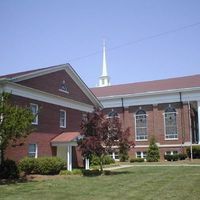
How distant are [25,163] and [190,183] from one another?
1388 cm

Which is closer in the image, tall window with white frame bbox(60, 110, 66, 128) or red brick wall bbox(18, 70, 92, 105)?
red brick wall bbox(18, 70, 92, 105)

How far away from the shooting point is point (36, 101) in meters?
31.4

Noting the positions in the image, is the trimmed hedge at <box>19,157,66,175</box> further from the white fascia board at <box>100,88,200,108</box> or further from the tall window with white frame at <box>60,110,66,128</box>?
the white fascia board at <box>100,88,200,108</box>

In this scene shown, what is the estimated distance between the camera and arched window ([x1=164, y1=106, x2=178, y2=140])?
5062 centimetres

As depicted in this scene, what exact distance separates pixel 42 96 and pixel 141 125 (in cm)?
2422

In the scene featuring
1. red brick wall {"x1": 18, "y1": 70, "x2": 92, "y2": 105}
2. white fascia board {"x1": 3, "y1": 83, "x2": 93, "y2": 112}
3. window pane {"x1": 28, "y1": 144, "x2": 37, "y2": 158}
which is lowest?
window pane {"x1": 28, "y1": 144, "x2": 37, "y2": 158}

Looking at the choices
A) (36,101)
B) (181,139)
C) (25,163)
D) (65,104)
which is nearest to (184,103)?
(181,139)

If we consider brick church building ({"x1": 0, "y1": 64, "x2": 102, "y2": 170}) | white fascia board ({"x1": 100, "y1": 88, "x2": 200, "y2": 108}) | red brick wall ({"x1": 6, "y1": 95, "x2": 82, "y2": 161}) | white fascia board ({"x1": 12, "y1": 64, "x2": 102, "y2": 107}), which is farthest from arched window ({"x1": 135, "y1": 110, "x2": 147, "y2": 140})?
red brick wall ({"x1": 6, "y1": 95, "x2": 82, "y2": 161})

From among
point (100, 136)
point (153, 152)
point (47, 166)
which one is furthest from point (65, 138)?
point (153, 152)

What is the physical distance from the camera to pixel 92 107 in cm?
4122

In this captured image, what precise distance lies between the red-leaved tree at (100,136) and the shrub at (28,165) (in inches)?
163

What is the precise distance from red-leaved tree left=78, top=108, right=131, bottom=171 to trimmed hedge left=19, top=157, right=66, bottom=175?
9.03 ft

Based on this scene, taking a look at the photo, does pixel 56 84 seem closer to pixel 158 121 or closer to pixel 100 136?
pixel 100 136

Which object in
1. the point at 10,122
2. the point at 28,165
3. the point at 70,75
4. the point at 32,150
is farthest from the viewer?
the point at 70,75
